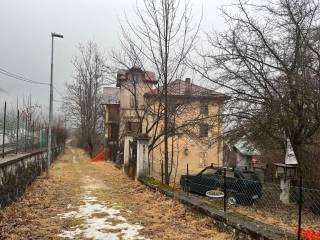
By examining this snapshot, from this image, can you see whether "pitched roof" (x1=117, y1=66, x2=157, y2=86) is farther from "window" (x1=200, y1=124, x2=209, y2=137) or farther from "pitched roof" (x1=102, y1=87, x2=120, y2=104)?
"pitched roof" (x1=102, y1=87, x2=120, y2=104)

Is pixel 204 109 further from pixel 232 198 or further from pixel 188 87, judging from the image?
pixel 232 198

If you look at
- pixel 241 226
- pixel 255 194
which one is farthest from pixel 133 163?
pixel 241 226

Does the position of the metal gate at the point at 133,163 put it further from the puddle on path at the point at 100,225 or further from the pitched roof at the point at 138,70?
the puddle on path at the point at 100,225

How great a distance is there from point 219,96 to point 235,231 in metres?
11.3

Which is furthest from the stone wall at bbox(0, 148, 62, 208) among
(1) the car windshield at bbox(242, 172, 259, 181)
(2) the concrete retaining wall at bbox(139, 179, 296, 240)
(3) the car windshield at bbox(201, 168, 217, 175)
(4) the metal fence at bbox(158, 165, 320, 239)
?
(1) the car windshield at bbox(242, 172, 259, 181)

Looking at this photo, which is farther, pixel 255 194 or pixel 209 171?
pixel 209 171

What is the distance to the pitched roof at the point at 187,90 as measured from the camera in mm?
19438

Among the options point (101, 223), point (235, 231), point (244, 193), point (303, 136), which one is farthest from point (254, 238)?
point (303, 136)

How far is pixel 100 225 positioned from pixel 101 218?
0.82m

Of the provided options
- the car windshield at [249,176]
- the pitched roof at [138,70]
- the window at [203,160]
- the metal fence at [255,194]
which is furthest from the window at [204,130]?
the window at [203,160]

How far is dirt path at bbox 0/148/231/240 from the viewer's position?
8328 mm

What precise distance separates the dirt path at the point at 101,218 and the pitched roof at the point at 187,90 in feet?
21.0

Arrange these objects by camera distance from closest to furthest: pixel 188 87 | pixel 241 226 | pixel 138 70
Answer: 1. pixel 241 226
2. pixel 188 87
3. pixel 138 70

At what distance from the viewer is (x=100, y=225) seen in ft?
29.8
